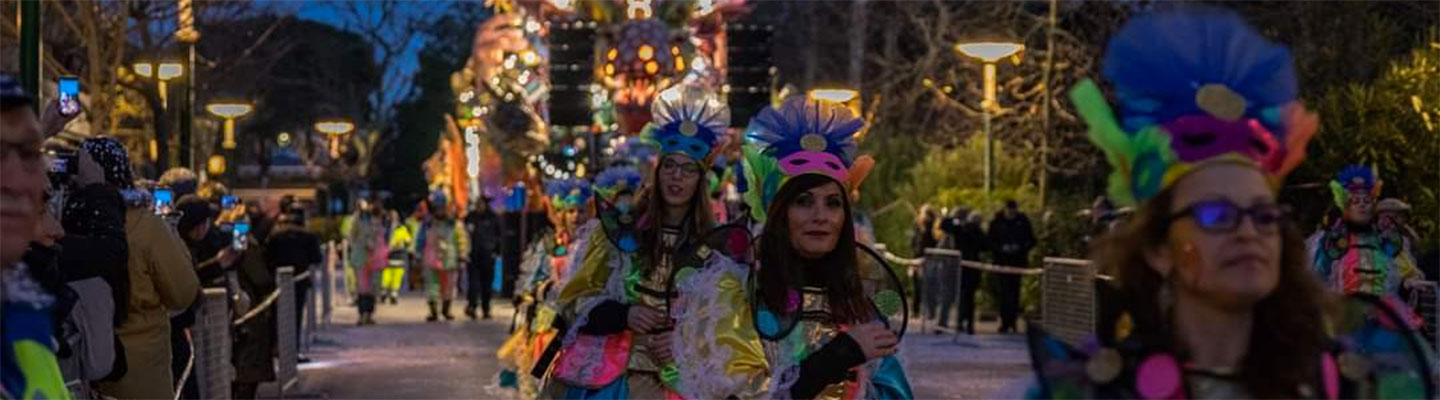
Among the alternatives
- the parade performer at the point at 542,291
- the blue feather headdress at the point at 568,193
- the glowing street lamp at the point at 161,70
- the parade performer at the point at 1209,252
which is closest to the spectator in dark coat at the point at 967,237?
the parade performer at the point at 542,291

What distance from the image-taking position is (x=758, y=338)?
6785 mm

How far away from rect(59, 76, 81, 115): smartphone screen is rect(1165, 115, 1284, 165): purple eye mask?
15.9 feet

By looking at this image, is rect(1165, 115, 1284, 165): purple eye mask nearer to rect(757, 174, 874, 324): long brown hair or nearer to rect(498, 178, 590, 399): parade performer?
rect(757, 174, 874, 324): long brown hair

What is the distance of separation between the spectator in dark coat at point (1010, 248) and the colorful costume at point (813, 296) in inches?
667

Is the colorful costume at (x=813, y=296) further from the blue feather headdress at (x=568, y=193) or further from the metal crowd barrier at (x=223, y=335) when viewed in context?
the blue feather headdress at (x=568, y=193)

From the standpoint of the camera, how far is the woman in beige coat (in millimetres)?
8711

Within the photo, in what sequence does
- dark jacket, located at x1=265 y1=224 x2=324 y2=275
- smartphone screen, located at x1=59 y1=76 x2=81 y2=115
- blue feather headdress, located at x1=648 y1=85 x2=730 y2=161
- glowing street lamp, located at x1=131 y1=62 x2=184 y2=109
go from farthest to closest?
1. glowing street lamp, located at x1=131 y1=62 x2=184 y2=109
2. dark jacket, located at x1=265 y1=224 x2=324 y2=275
3. blue feather headdress, located at x1=648 y1=85 x2=730 y2=161
4. smartphone screen, located at x1=59 y1=76 x2=81 y2=115

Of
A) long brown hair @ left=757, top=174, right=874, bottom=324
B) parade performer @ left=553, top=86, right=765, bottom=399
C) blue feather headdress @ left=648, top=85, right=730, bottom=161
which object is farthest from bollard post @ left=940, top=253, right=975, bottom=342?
long brown hair @ left=757, top=174, right=874, bottom=324

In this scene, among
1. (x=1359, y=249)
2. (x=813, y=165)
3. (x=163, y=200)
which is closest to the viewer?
(x=813, y=165)

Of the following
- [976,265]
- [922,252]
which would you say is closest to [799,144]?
[976,265]

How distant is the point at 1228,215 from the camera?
4.11m

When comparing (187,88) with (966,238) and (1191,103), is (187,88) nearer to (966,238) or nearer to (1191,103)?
(966,238)

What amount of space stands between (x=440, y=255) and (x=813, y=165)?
20913 mm

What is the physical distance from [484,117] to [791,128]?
35864 millimetres
